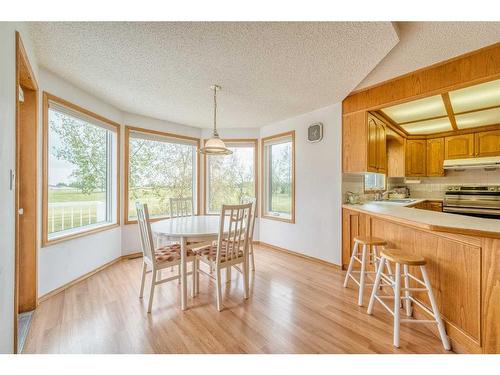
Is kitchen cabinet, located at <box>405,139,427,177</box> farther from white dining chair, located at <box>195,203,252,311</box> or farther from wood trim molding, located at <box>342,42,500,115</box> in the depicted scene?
white dining chair, located at <box>195,203,252,311</box>

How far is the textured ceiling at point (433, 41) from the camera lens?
1.59 meters

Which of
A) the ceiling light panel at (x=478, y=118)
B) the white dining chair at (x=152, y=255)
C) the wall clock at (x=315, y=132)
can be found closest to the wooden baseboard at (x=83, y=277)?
the white dining chair at (x=152, y=255)

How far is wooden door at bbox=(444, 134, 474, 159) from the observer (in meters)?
3.93

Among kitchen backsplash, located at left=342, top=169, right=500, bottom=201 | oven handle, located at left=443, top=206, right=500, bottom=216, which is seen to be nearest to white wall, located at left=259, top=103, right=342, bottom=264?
kitchen backsplash, located at left=342, top=169, right=500, bottom=201

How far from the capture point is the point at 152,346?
157cm

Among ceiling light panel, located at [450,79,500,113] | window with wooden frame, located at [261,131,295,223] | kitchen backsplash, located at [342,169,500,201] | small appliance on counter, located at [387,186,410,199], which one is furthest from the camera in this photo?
small appliance on counter, located at [387,186,410,199]

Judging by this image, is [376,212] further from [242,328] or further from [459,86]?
[242,328]

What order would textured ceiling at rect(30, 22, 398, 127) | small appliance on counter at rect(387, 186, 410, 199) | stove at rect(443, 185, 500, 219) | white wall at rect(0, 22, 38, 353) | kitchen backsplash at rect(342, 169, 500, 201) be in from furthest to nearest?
small appliance on counter at rect(387, 186, 410, 199), stove at rect(443, 185, 500, 219), kitchen backsplash at rect(342, 169, 500, 201), textured ceiling at rect(30, 22, 398, 127), white wall at rect(0, 22, 38, 353)

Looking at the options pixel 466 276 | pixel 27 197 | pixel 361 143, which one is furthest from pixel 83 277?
pixel 361 143

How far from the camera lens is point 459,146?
13.3 feet

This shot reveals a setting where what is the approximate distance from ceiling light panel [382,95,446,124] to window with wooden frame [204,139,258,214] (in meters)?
2.31

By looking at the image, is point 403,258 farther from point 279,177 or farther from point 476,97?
point 279,177

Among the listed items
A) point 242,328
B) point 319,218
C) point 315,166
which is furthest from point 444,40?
point 242,328
